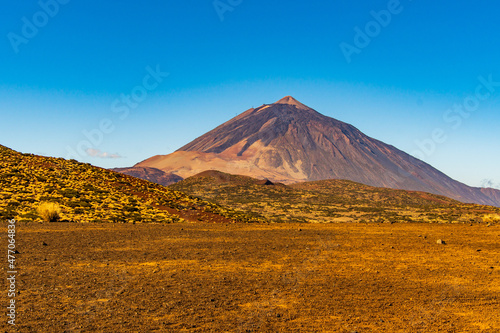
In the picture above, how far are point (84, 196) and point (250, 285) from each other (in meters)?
23.2

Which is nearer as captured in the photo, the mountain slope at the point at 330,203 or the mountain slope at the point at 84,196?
the mountain slope at the point at 84,196

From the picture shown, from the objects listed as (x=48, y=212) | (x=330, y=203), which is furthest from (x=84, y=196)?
(x=330, y=203)

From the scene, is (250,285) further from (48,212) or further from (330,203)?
(330,203)

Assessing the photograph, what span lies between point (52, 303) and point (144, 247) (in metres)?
7.26

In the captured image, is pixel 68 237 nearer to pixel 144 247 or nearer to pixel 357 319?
pixel 144 247

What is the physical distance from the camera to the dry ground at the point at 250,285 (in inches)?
296

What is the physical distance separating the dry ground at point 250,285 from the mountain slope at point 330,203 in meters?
20.5

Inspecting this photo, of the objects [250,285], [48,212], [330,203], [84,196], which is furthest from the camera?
[330,203]

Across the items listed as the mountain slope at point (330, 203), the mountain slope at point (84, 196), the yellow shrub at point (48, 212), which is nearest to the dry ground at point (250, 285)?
the yellow shrub at point (48, 212)

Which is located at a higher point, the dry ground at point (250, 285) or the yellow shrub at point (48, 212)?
the yellow shrub at point (48, 212)

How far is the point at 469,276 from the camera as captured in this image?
11672 millimetres

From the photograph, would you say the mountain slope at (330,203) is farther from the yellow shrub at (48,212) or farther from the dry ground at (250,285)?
the dry ground at (250,285)

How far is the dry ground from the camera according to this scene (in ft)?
Result: 24.7

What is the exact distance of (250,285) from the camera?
33.2 ft
